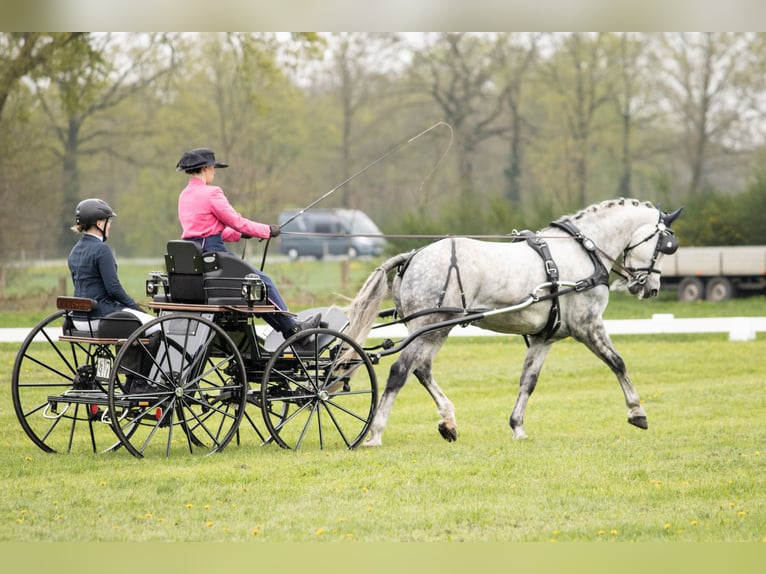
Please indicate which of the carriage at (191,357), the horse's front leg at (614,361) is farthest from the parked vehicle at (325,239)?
the carriage at (191,357)

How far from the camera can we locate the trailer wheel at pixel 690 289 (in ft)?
80.4

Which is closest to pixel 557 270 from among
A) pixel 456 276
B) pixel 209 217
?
pixel 456 276

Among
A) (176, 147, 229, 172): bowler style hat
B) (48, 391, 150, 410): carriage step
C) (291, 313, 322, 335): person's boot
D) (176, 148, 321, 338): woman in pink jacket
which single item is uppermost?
(176, 147, 229, 172): bowler style hat

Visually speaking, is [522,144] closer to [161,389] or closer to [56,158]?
[56,158]

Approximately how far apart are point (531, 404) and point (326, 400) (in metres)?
4.01

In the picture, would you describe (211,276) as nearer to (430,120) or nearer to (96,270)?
(96,270)

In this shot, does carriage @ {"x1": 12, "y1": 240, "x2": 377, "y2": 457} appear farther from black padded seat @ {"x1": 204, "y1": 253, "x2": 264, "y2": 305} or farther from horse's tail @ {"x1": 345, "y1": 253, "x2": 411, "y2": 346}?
horse's tail @ {"x1": 345, "y1": 253, "x2": 411, "y2": 346}

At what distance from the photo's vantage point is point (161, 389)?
7.70 metres

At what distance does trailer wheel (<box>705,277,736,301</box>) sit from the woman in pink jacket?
59.8 feet

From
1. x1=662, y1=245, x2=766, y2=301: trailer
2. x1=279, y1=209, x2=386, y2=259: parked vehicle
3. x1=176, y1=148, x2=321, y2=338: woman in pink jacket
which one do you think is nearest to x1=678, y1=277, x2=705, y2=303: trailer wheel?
x1=662, y1=245, x2=766, y2=301: trailer

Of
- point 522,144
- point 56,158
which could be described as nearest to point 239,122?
point 56,158

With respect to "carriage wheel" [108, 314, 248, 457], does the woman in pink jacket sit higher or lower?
higher

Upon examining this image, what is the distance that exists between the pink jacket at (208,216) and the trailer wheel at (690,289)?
18378 mm

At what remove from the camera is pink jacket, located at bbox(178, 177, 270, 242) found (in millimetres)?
7824
